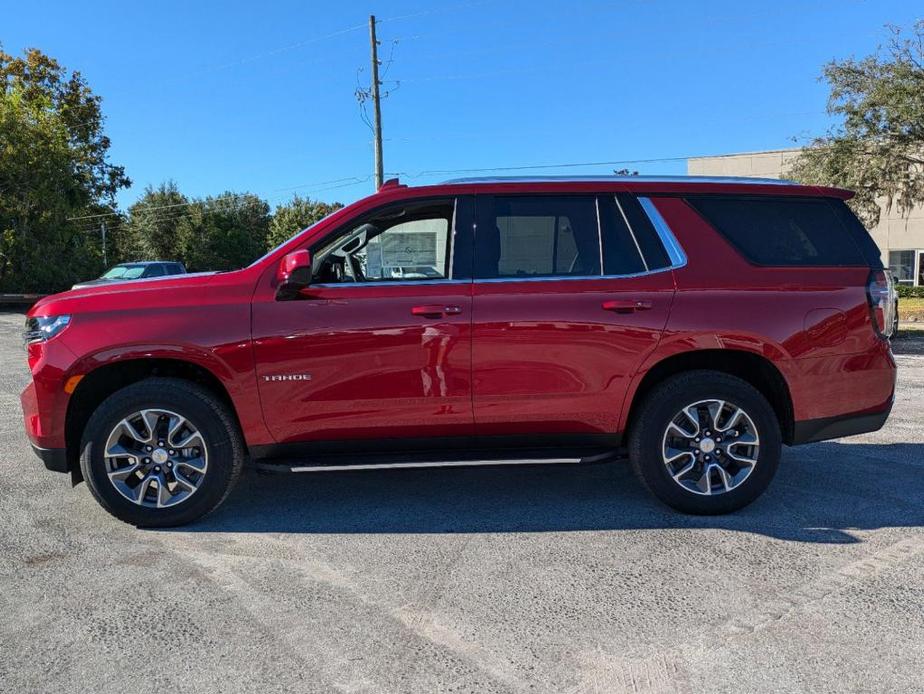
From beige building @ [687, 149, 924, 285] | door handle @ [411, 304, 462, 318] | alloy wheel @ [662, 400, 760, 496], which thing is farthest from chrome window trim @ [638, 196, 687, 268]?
beige building @ [687, 149, 924, 285]

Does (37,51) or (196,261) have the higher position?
(37,51)

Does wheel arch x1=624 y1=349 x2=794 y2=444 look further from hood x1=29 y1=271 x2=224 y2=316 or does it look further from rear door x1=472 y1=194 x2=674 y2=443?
hood x1=29 y1=271 x2=224 y2=316

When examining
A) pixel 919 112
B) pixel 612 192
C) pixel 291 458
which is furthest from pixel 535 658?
pixel 919 112

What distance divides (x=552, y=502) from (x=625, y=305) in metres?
1.36

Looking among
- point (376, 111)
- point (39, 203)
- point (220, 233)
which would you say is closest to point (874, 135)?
point (376, 111)

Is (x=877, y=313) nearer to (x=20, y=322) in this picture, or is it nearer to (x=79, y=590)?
(x=79, y=590)

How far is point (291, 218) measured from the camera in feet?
199

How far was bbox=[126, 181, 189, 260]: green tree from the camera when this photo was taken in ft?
179

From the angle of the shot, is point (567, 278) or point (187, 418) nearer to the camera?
point (187, 418)

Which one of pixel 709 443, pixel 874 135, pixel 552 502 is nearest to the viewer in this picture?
pixel 709 443

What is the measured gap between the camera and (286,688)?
8.06ft

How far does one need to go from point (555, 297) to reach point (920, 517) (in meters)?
2.52

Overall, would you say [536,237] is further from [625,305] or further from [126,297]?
[126,297]

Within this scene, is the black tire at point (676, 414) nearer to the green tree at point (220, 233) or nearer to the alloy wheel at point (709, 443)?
the alloy wheel at point (709, 443)
